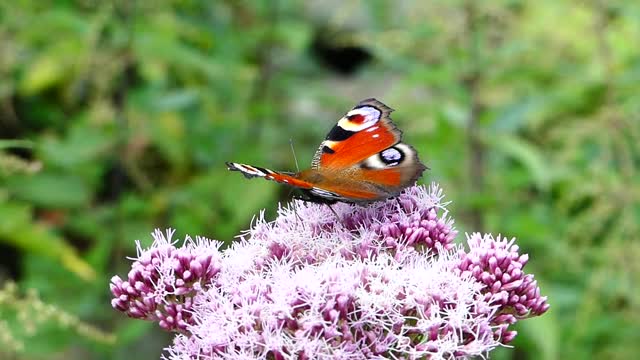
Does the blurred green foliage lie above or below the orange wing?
above

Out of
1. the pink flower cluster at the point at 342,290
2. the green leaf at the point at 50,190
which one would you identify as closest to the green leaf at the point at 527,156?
the pink flower cluster at the point at 342,290

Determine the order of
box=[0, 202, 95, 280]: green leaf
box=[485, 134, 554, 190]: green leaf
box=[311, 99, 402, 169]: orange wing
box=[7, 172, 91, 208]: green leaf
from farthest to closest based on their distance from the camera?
box=[7, 172, 91, 208]: green leaf
box=[0, 202, 95, 280]: green leaf
box=[485, 134, 554, 190]: green leaf
box=[311, 99, 402, 169]: orange wing

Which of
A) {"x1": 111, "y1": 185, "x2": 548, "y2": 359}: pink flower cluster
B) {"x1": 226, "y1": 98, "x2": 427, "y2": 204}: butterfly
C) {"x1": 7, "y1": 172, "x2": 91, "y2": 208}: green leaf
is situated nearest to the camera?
{"x1": 111, "y1": 185, "x2": 548, "y2": 359}: pink flower cluster

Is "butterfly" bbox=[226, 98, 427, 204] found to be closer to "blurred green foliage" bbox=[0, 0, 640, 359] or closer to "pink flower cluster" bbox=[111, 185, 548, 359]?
"pink flower cluster" bbox=[111, 185, 548, 359]

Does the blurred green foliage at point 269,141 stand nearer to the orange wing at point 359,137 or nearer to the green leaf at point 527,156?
the green leaf at point 527,156

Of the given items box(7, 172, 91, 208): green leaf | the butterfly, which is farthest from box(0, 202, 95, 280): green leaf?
the butterfly

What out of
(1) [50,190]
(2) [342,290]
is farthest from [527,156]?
(1) [50,190]

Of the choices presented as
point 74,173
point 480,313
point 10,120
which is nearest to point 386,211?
point 480,313
